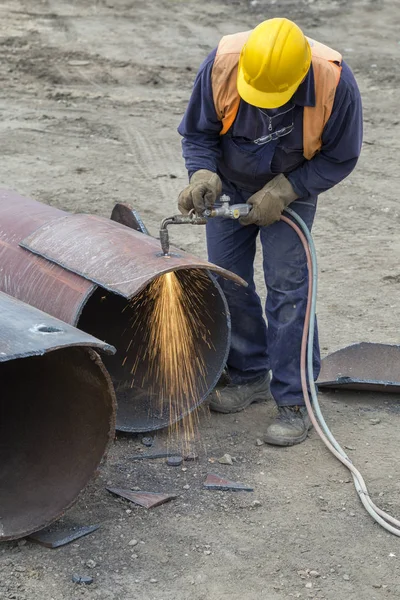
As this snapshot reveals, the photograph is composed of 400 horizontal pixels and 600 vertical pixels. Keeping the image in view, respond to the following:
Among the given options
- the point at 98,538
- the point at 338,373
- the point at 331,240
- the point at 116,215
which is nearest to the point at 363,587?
the point at 98,538

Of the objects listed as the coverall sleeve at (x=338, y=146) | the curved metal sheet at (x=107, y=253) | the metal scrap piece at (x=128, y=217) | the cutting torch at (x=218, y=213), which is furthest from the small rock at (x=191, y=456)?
the coverall sleeve at (x=338, y=146)

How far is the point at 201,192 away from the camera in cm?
412

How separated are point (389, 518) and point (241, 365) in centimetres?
126

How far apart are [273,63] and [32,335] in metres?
1.50

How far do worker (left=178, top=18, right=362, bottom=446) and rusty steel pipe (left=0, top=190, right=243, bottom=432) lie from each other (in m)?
0.24

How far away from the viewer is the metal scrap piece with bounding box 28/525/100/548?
3.58 meters

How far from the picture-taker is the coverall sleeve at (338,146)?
402 centimetres

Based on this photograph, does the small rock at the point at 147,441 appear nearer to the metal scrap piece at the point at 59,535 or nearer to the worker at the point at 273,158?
the worker at the point at 273,158

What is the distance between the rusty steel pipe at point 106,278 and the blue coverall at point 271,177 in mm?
235

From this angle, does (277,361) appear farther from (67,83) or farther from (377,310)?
(67,83)

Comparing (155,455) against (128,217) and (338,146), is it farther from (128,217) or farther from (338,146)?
(338,146)

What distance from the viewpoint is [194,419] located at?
15.2 feet

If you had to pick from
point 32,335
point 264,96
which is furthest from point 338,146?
point 32,335

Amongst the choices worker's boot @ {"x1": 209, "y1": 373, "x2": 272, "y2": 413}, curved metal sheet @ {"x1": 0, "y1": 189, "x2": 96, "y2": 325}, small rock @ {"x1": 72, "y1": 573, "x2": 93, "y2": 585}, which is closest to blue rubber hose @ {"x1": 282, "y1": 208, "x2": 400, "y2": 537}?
worker's boot @ {"x1": 209, "y1": 373, "x2": 272, "y2": 413}
